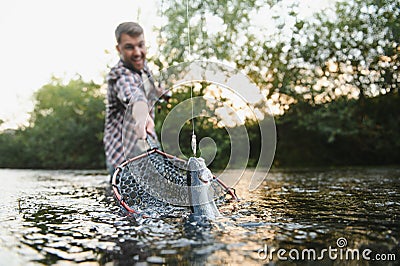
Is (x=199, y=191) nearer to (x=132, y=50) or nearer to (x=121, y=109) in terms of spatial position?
(x=132, y=50)

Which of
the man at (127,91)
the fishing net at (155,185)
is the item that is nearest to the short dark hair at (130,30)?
the man at (127,91)

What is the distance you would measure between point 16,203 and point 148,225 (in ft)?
5.95

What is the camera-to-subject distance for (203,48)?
1170 cm

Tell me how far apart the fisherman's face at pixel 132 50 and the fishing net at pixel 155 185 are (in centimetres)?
138

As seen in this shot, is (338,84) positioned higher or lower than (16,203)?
higher

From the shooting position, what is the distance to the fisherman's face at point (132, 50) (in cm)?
417

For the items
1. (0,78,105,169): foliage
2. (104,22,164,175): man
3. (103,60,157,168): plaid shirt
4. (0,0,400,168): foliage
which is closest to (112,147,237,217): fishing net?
(104,22,164,175): man

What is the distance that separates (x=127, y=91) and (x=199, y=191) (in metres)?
1.70

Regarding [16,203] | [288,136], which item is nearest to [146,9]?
[288,136]

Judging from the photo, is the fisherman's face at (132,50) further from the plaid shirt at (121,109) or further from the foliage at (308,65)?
the foliage at (308,65)

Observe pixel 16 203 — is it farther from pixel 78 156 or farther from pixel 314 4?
pixel 78 156

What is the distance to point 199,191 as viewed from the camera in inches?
98.1

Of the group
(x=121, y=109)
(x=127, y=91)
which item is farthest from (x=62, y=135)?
(x=127, y=91)

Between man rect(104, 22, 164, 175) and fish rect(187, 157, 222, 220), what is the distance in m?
1.32
